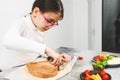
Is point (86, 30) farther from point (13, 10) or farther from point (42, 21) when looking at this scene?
point (42, 21)

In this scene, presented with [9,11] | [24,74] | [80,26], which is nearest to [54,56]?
[24,74]

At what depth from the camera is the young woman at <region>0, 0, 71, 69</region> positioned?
40.6 inches

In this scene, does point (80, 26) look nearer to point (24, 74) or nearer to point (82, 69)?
point (82, 69)

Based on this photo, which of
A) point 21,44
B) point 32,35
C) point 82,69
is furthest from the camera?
point 32,35

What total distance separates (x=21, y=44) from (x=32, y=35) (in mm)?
239

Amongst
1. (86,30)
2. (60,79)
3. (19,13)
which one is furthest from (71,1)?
(60,79)

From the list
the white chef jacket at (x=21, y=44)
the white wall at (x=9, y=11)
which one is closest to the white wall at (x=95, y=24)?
the white wall at (x=9, y=11)

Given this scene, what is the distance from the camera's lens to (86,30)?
2.75 m

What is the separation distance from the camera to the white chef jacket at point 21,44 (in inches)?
40.5

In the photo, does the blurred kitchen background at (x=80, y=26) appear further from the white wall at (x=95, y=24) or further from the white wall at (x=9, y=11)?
the white wall at (x=9, y=11)

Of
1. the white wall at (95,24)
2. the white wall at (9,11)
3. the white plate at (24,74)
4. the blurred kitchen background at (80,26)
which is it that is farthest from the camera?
the white wall at (95,24)

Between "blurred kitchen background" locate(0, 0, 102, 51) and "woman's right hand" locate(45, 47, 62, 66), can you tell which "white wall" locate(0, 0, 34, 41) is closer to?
"blurred kitchen background" locate(0, 0, 102, 51)

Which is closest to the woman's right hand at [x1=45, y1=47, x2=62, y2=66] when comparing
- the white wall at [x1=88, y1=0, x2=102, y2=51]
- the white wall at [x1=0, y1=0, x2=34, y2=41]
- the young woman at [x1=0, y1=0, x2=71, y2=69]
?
the young woman at [x1=0, y1=0, x2=71, y2=69]

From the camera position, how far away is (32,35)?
1263 millimetres
